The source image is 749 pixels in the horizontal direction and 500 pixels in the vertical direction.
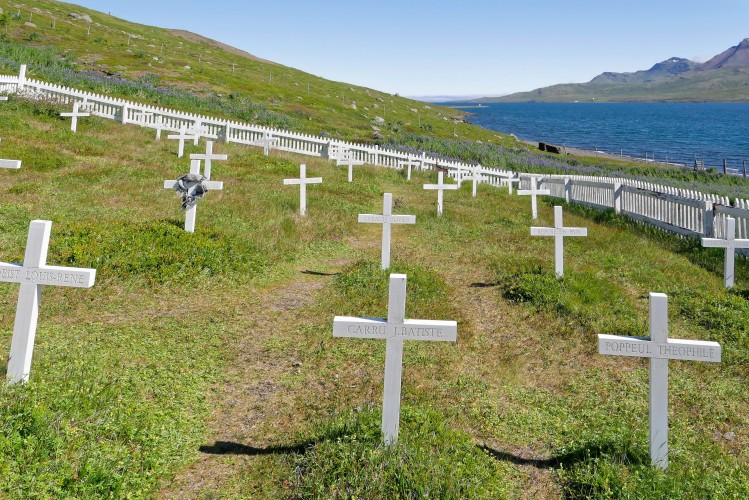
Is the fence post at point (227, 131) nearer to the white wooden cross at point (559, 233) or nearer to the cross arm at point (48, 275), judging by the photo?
the white wooden cross at point (559, 233)

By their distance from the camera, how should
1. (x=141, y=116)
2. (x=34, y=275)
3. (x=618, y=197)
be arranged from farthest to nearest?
1. (x=141, y=116)
2. (x=618, y=197)
3. (x=34, y=275)

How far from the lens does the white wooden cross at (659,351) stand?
4484mm

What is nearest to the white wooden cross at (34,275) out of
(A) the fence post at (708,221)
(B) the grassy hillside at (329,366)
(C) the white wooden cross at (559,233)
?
(B) the grassy hillside at (329,366)

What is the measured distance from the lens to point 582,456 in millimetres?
4590

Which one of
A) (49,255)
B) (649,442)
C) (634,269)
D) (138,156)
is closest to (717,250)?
(634,269)

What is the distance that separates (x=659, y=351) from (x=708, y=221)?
10122 mm

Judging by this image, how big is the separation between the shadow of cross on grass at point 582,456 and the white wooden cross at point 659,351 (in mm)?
167

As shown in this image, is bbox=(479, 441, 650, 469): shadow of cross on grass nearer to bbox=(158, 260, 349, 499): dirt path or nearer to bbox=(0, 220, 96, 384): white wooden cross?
bbox=(158, 260, 349, 499): dirt path

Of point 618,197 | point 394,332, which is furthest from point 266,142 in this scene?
point 394,332

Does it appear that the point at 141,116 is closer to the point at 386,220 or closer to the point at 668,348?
the point at 386,220

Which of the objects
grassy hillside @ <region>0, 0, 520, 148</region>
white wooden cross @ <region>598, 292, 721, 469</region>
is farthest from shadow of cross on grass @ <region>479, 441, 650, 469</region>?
grassy hillside @ <region>0, 0, 520, 148</region>

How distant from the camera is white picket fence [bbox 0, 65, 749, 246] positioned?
13.5m

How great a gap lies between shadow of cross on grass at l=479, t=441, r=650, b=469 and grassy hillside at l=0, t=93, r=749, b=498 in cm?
2

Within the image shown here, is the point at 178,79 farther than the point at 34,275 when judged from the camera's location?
Yes
